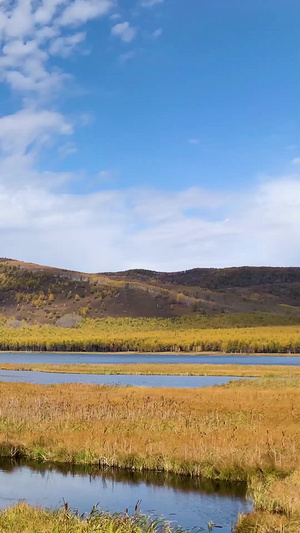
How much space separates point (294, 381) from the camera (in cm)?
6225

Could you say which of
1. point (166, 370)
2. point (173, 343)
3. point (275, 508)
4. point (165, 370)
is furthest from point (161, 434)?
point (173, 343)

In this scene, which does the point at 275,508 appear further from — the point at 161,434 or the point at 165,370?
the point at 165,370

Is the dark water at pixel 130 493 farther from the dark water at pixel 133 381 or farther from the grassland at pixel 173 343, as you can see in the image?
the grassland at pixel 173 343

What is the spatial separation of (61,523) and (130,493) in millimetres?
6621

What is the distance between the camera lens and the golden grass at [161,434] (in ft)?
75.0

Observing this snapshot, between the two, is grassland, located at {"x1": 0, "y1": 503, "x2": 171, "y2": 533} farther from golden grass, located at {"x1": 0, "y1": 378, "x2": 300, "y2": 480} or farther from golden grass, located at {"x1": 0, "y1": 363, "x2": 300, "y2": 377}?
golden grass, located at {"x1": 0, "y1": 363, "x2": 300, "y2": 377}

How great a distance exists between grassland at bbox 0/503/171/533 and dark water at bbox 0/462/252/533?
8.03ft

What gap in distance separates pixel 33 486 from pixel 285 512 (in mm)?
9488

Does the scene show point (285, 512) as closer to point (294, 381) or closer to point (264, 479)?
point (264, 479)

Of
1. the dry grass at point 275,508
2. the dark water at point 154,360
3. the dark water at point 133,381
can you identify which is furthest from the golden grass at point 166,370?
→ the dry grass at point 275,508

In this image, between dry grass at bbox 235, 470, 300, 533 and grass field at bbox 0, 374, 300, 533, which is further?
grass field at bbox 0, 374, 300, 533

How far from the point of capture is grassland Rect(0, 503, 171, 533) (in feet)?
46.3

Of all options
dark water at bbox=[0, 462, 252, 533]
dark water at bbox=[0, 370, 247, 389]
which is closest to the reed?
dark water at bbox=[0, 370, 247, 389]

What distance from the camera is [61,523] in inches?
581
